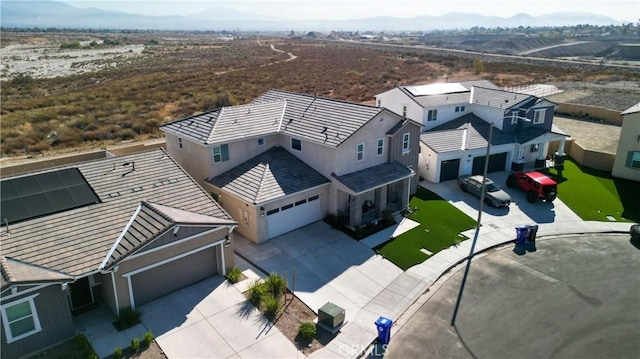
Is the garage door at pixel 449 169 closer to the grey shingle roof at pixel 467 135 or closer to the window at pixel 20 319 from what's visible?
the grey shingle roof at pixel 467 135

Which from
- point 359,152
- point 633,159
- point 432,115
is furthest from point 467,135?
point 359,152

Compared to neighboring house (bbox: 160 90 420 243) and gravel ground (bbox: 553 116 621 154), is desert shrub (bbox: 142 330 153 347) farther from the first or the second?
gravel ground (bbox: 553 116 621 154)

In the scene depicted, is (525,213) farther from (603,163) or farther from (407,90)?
(407,90)

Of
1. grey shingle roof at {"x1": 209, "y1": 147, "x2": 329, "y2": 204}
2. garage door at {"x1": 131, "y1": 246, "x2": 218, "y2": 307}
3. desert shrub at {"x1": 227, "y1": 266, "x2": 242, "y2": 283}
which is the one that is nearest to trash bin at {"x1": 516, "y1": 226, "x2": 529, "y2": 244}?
grey shingle roof at {"x1": 209, "y1": 147, "x2": 329, "y2": 204}

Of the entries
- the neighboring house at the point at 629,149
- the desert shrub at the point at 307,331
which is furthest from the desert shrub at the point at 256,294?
the neighboring house at the point at 629,149

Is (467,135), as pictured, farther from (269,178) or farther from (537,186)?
(269,178)
